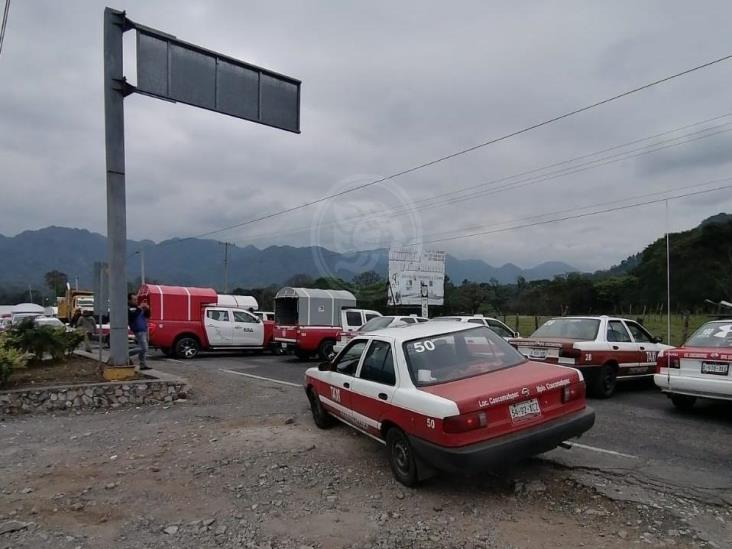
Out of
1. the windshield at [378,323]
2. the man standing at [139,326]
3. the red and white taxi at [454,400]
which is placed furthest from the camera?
the windshield at [378,323]

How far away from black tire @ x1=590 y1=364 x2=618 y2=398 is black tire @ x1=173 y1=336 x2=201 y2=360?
13.3 meters

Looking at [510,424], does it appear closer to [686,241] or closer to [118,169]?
[118,169]

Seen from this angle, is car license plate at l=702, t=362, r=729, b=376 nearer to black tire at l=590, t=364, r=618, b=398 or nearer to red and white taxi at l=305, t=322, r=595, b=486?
black tire at l=590, t=364, r=618, b=398

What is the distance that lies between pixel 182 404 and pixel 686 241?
168 ft

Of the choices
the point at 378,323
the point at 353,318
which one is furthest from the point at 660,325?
the point at 378,323

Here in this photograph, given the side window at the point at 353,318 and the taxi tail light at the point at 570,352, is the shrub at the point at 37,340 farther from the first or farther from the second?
the taxi tail light at the point at 570,352

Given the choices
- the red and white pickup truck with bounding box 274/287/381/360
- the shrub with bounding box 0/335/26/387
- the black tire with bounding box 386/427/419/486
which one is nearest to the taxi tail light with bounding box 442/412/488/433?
the black tire with bounding box 386/427/419/486

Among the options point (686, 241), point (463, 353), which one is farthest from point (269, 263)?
point (463, 353)

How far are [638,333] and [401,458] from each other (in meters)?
7.33

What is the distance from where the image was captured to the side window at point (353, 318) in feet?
55.8

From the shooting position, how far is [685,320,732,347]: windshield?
750cm

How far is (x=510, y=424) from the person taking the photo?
458 cm

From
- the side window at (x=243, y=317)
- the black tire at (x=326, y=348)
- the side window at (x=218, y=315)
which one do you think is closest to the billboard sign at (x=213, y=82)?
the black tire at (x=326, y=348)

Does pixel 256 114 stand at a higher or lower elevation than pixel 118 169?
higher
